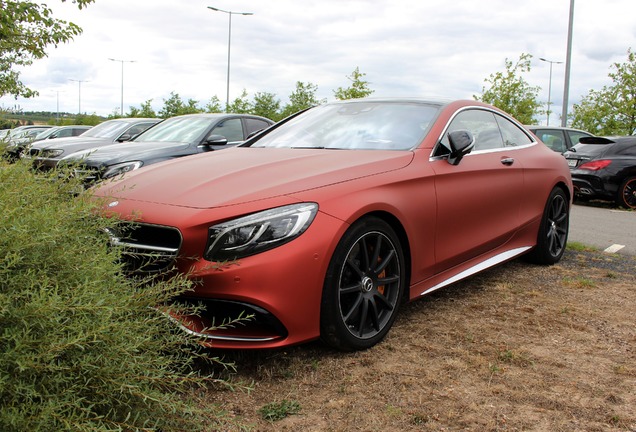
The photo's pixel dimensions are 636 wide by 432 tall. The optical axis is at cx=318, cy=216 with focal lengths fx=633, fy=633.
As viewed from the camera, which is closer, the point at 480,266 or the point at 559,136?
the point at 480,266

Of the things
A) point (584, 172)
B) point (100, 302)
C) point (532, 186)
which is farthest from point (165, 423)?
point (584, 172)

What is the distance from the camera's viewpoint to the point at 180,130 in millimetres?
9531

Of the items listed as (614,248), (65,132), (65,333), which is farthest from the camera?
(65,132)

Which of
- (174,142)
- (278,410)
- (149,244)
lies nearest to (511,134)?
(149,244)

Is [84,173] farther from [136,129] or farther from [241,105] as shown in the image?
[241,105]

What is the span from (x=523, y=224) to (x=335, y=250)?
103 inches

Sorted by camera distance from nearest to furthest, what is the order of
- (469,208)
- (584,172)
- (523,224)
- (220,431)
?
(220,431) < (469,208) < (523,224) < (584,172)

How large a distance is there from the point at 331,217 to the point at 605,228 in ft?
24.2

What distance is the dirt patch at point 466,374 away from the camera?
9.32 ft

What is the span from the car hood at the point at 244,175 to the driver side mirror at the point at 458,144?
36cm

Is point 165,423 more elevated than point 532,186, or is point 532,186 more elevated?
point 532,186

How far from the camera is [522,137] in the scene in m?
5.77

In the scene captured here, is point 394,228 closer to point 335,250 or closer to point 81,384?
point 335,250

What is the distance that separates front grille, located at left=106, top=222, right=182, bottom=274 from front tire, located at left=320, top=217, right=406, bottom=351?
807 mm
